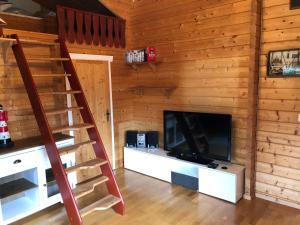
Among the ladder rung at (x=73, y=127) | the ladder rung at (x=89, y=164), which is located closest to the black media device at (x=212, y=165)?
the ladder rung at (x=89, y=164)

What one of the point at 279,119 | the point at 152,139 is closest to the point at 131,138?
the point at 152,139

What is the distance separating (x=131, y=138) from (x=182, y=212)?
1.72m

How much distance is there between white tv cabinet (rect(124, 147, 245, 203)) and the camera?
3.09 meters

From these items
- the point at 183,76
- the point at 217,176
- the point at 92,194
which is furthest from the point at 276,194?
the point at 92,194

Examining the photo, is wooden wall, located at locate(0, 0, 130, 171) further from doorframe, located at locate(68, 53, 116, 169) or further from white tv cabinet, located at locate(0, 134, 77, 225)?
white tv cabinet, located at locate(0, 134, 77, 225)

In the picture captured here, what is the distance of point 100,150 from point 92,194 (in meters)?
0.86

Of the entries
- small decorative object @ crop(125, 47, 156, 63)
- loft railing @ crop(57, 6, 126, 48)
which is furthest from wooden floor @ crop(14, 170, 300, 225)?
loft railing @ crop(57, 6, 126, 48)

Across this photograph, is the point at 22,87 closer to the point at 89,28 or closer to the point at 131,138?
the point at 89,28

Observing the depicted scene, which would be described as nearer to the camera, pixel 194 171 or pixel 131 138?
pixel 194 171

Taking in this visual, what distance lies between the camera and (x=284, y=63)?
2859 millimetres

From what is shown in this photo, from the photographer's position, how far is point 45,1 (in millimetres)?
3307

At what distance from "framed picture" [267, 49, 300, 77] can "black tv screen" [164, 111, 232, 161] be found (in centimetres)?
75

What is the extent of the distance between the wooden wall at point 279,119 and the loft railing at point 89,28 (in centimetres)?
220

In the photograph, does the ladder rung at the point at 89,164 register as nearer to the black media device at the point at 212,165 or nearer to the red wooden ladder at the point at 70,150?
the red wooden ladder at the point at 70,150
